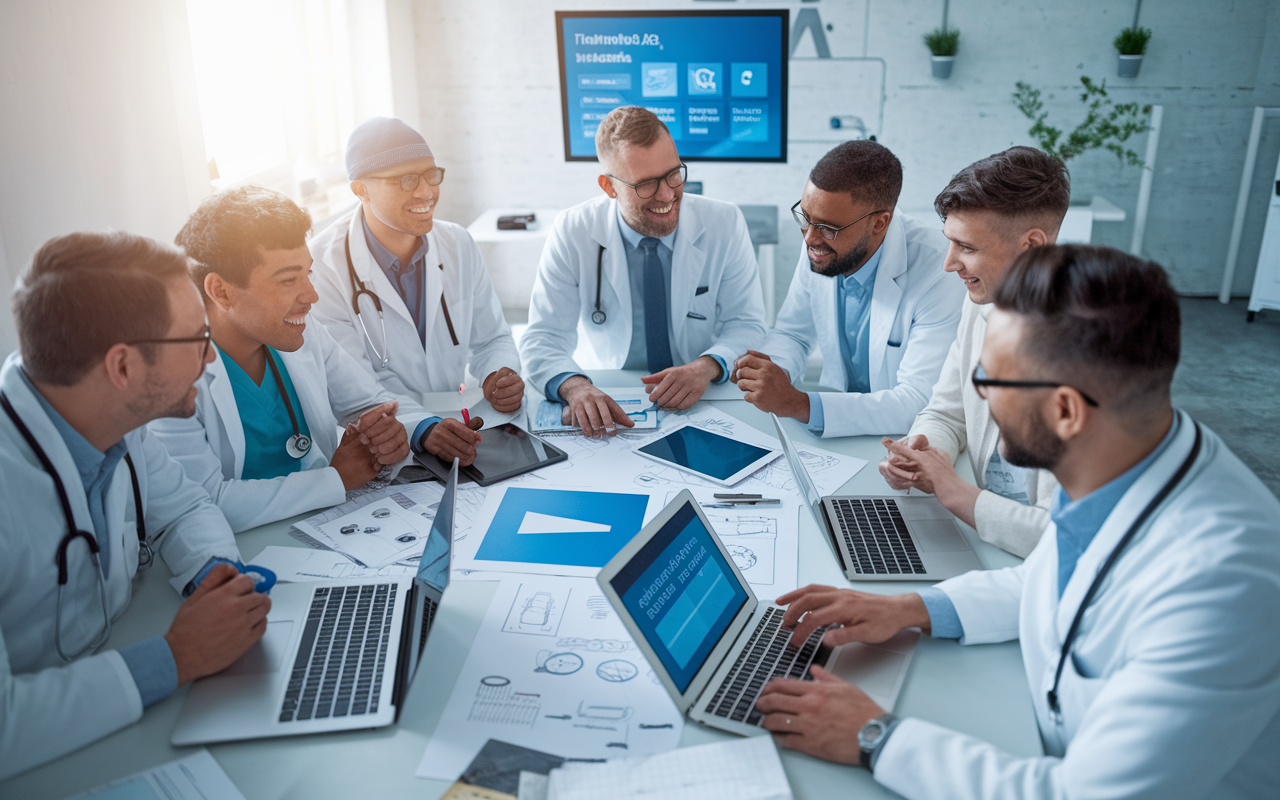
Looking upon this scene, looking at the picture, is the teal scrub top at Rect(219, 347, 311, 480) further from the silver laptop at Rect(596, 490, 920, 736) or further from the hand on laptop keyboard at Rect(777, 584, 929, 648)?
the hand on laptop keyboard at Rect(777, 584, 929, 648)

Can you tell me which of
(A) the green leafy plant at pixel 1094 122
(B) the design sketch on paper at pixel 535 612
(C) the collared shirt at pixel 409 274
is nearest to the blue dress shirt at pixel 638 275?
(C) the collared shirt at pixel 409 274

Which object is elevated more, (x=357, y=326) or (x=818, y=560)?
(x=357, y=326)

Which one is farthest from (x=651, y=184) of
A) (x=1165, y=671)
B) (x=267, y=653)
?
(x=1165, y=671)

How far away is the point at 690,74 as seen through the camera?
4832 millimetres

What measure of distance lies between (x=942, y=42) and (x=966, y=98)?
15.0 inches

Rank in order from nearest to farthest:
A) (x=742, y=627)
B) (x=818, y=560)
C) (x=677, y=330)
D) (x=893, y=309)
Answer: (x=742, y=627)
(x=818, y=560)
(x=893, y=309)
(x=677, y=330)

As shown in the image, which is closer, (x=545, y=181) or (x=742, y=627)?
(x=742, y=627)

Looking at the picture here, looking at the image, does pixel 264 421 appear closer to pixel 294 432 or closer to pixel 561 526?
pixel 294 432

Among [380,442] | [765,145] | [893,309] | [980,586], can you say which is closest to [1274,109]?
[765,145]

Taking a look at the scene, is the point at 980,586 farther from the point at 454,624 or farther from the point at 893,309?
the point at 893,309

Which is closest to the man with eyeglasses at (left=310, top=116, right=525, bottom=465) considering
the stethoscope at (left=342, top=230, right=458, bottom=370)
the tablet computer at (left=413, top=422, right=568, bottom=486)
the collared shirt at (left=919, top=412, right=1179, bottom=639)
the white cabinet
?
the stethoscope at (left=342, top=230, right=458, bottom=370)

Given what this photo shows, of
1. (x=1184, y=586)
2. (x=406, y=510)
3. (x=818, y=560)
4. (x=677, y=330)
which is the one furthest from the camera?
(x=677, y=330)

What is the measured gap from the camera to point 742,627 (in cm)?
133

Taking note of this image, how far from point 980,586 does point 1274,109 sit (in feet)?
16.8
